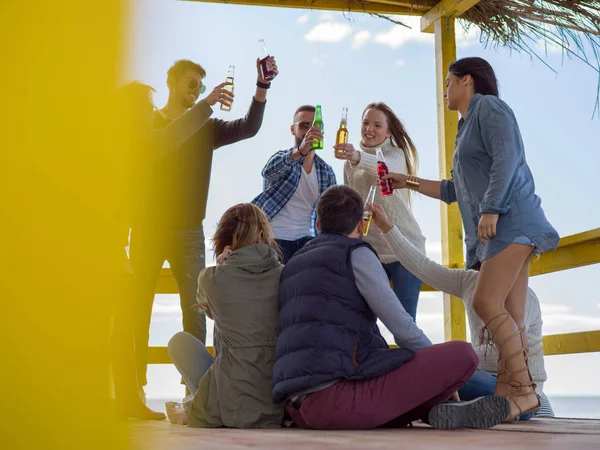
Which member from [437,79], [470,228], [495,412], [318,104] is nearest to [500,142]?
[470,228]

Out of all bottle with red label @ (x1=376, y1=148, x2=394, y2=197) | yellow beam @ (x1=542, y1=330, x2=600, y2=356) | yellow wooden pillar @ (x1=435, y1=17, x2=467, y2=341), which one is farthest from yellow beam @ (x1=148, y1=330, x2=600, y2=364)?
bottle with red label @ (x1=376, y1=148, x2=394, y2=197)

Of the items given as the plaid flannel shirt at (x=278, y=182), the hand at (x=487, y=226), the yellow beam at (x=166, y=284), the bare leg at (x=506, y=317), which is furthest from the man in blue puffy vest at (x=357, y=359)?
the yellow beam at (x=166, y=284)

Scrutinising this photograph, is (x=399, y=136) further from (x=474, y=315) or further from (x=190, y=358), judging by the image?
(x=190, y=358)

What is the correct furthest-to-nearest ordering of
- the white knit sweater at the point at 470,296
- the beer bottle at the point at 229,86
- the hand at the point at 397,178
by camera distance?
the hand at the point at 397,178 → the beer bottle at the point at 229,86 → the white knit sweater at the point at 470,296

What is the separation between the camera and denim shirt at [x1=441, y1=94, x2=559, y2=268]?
7.05ft

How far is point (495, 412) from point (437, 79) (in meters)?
2.91

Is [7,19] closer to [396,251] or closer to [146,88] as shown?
[146,88]

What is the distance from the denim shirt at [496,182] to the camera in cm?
215

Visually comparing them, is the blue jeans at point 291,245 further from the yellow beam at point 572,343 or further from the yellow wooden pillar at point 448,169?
the yellow beam at point 572,343

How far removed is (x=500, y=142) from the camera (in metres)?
2.19

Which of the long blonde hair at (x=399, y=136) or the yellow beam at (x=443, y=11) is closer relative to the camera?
the long blonde hair at (x=399, y=136)

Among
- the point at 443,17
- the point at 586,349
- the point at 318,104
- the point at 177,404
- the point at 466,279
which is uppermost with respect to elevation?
the point at 443,17

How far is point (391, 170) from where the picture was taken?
3.17 m

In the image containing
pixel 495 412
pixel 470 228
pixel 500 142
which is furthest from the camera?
pixel 470 228
